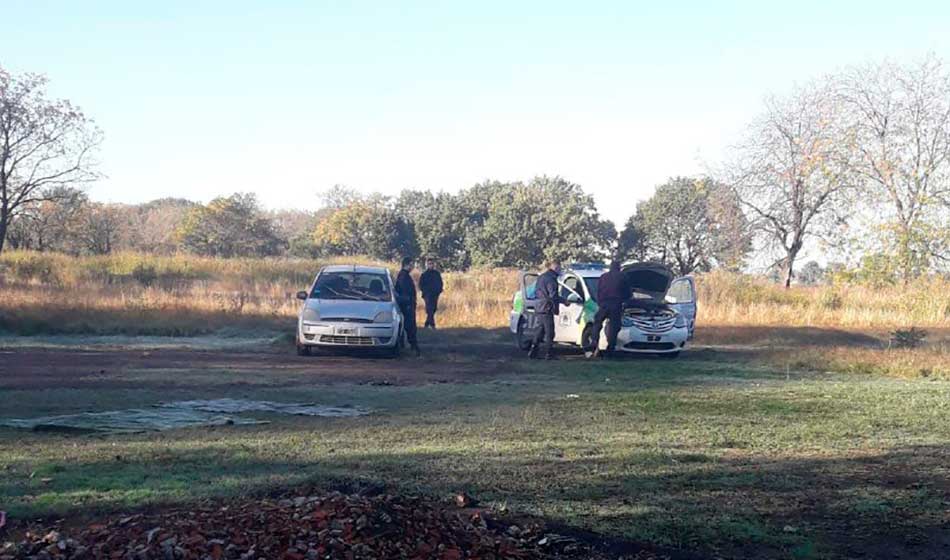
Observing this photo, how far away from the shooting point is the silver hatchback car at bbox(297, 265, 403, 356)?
1850 cm

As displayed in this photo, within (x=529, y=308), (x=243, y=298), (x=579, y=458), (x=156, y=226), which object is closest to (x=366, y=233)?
(x=156, y=226)

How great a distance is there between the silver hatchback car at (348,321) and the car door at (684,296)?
21.3ft

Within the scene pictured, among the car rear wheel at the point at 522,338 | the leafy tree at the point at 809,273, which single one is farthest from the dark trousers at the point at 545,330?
the leafy tree at the point at 809,273

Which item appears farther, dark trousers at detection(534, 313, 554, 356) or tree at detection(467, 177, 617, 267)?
tree at detection(467, 177, 617, 267)

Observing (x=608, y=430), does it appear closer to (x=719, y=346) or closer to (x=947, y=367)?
(x=947, y=367)

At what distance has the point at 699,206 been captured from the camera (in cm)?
5206

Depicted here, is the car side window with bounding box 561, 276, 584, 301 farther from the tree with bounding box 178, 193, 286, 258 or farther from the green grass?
the tree with bounding box 178, 193, 286, 258

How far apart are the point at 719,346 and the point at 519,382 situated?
10284 mm

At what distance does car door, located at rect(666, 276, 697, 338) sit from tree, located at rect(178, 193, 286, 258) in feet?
141

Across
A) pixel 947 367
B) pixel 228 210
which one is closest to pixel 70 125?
pixel 228 210

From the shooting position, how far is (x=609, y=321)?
19.1 meters

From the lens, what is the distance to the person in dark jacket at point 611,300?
734 inches

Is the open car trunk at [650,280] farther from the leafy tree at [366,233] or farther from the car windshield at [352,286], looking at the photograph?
the leafy tree at [366,233]

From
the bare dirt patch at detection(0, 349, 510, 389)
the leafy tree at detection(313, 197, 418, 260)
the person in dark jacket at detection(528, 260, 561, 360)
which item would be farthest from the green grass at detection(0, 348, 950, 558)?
the leafy tree at detection(313, 197, 418, 260)
